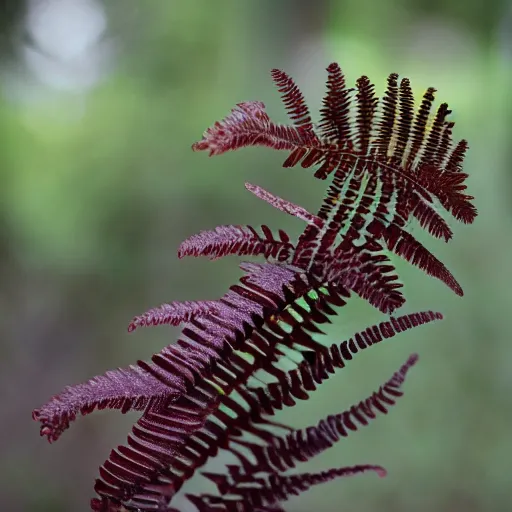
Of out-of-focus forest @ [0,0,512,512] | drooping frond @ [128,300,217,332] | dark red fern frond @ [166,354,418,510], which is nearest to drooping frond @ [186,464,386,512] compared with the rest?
dark red fern frond @ [166,354,418,510]

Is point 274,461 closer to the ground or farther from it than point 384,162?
closer to the ground

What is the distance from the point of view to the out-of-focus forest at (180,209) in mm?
1132

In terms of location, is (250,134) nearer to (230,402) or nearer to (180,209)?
(230,402)

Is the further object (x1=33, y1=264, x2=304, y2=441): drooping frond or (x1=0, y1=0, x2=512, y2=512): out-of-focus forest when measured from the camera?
(x1=0, y1=0, x2=512, y2=512): out-of-focus forest

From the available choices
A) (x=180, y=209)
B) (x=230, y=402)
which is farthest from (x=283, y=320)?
(x=180, y=209)

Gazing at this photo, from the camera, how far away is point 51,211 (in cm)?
129

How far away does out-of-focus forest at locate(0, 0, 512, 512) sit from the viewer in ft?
3.71

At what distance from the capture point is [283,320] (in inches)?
13.5

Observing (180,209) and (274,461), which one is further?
(180,209)

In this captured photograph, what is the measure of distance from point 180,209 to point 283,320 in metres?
0.96

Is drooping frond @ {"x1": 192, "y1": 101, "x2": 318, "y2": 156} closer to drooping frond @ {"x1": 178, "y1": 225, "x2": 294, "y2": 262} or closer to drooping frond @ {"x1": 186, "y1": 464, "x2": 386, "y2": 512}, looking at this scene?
drooping frond @ {"x1": 178, "y1": 225, "x2": 294, "y2": 262}

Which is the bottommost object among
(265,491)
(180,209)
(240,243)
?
(265,491)

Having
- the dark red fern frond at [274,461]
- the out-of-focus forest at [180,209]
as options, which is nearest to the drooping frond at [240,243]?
the dark red fern frond at [274,461]

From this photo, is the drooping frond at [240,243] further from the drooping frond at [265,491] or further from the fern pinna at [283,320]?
the drooping frond at [265,491]
